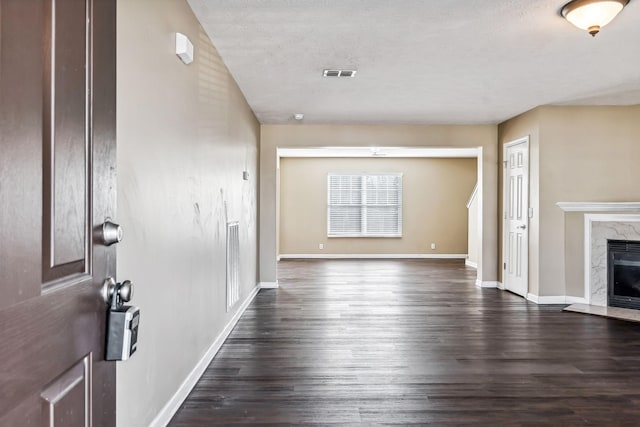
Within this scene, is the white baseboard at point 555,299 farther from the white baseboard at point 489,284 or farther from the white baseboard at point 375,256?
the white baseboard at point 375,256

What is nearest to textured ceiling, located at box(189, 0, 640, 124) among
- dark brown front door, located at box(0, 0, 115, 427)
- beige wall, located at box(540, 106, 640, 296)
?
beige wall, located at box(540, 106, 640, 296)

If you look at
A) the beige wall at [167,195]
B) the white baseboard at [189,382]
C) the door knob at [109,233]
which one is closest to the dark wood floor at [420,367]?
the white baseboard at [189,382]

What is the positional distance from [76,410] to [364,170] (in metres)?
9.25

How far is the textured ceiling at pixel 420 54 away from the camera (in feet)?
8.72

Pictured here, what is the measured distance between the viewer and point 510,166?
5.89 metres

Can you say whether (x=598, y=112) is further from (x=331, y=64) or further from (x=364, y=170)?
(x=364, y=170)

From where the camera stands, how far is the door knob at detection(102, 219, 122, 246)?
0.96 m

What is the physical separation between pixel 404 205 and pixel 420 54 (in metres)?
6.69

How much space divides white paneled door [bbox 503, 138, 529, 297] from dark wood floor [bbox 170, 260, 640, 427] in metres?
0.51

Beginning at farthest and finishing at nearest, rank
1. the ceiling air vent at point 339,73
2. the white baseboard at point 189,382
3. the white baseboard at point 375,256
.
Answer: the white baseboard at point 375,256 → the ceiling air vent at point 339,73 → the white baseboard at point 189,382

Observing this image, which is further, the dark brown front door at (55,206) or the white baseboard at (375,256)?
the white baseboard at (375,256)

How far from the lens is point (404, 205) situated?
9.88m

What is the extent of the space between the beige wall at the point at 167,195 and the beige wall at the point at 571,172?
393 centimetres

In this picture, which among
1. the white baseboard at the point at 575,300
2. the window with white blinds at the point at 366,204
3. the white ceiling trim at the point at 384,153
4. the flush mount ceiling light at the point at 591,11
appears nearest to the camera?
the flush mount ceiling light at the point at 591,11
